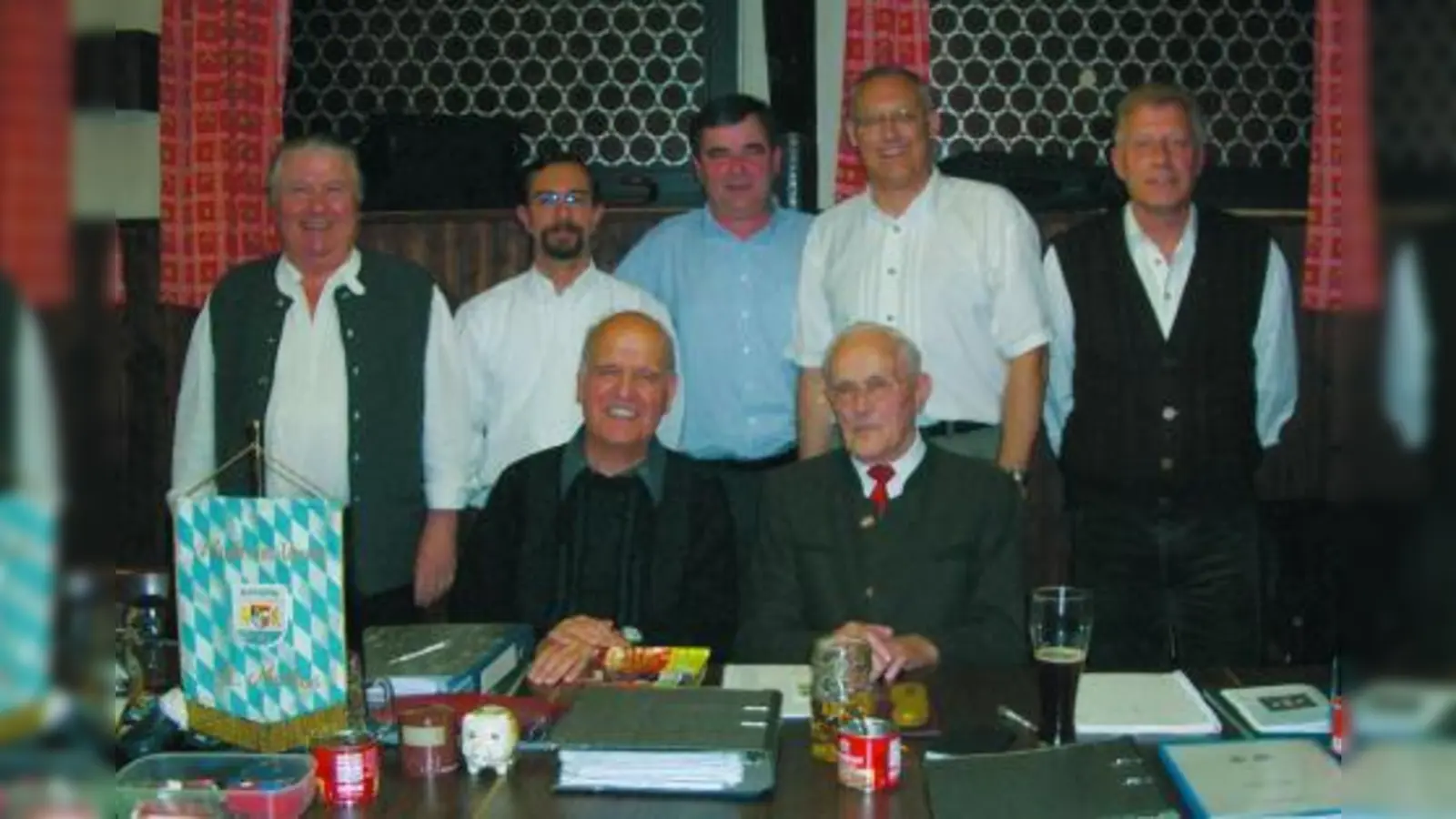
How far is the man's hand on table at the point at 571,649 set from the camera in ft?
6.71

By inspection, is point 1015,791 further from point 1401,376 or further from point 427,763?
point 1401,376

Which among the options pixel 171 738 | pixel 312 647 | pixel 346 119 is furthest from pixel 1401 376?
pixel 346 119

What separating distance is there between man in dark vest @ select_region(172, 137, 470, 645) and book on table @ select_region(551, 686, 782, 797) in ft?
4.63

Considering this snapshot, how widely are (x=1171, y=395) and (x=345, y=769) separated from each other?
2012 millimetres

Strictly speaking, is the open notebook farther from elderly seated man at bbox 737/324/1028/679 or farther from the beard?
the beard

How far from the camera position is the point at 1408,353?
0.32 meters

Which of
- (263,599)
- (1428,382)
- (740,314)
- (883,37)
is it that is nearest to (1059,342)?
(740,314)

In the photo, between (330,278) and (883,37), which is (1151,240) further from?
(330,278)

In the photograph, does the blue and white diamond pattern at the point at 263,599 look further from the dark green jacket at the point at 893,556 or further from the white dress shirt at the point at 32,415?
the white dress shirt at the point at 32,415

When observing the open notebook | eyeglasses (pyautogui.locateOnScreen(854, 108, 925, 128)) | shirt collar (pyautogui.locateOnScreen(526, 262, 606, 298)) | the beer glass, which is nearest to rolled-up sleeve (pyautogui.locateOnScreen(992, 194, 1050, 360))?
eyeglasses (pyautogui.locateOnScreen(854, 108, 925, 128))

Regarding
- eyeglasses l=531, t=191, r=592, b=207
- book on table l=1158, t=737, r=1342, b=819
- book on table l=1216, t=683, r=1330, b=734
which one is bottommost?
book on table l=1216, t=683, r=1330, b=734

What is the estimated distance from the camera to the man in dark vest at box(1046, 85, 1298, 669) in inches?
121

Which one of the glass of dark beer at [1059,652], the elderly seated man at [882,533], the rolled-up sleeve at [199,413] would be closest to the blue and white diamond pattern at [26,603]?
the glass of dark beer at [1059,652]

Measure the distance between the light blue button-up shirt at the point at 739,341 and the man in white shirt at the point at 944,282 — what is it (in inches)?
11.9
